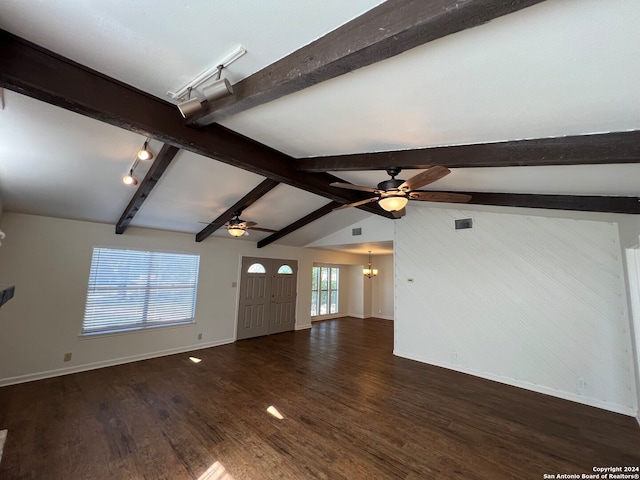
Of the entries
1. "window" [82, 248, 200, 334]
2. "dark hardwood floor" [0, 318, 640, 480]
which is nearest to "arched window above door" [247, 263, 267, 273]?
"window" [82, 248, 200, 334]

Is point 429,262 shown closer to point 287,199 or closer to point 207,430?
point 287,199

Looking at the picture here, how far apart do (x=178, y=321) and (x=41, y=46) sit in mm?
5120

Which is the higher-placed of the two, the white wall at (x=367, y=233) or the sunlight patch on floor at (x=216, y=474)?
the white wall at (x=367, y=233)

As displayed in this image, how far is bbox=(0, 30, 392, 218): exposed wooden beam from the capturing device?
60.0 inches

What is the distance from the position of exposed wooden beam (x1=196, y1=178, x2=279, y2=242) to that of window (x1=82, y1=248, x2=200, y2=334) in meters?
0.71

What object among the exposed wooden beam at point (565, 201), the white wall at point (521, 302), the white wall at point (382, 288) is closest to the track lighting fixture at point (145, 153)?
the exposed wooden beam at point (565, 201)

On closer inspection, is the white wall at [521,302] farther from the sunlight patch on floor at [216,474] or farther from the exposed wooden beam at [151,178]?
the exposed wooden beam at [151,178]

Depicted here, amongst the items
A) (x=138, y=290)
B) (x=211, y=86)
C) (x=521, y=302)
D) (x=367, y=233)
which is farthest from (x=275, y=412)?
(x=367, y=233)

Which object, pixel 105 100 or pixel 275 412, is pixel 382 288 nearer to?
pixel 275 412

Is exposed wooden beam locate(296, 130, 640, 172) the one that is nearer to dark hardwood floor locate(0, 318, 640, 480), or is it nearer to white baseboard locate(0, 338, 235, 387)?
dark hardwood floor locate(0, 318, 640, 480)

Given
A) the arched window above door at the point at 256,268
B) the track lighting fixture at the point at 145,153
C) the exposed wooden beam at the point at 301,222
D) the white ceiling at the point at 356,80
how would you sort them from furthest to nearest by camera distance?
the arched window above door at the point at 256,268 → the exposed wooden beam at the point at 301,222 → the track lighting fixture at the point at 145,153 → the white ceiling at the point at 356,80

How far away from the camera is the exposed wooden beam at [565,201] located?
2.99 metres

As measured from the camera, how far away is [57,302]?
4160mm

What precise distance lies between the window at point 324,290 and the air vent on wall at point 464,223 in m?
5.11
